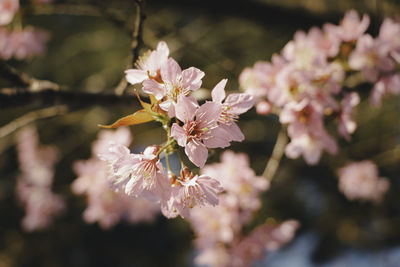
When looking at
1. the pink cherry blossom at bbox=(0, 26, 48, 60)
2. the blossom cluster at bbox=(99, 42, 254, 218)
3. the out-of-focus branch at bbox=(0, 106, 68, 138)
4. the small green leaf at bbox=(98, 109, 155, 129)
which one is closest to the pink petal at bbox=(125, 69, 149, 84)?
the blossom cluster at bbox=(99, 42, 254, 218)

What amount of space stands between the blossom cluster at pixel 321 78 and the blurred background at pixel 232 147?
725mm

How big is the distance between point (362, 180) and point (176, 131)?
2150 mm

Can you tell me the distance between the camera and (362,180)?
2311 mm

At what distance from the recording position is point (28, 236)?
3.96 meters

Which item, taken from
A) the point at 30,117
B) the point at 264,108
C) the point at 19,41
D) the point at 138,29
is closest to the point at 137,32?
the point at 138,29

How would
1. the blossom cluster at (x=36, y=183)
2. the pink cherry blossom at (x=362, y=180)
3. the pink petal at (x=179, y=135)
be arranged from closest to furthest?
the pink petal at (x=179, y=135) → the pink cherry blossom at (x=362, y=180) → the blossom cluster at (x=36, y=183)

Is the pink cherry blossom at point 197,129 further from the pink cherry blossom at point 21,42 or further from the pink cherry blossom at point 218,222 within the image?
the pink cherry blossom at point 21,42

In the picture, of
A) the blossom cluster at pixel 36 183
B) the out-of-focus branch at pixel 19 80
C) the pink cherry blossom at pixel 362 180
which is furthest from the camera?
the blossom cluster at pixel 36 183

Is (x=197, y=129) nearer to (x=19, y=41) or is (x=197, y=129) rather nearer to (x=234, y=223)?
(x=234, y=223)

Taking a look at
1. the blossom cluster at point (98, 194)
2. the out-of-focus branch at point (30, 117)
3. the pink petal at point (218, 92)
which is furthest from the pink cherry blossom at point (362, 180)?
the out-of-focus branch at point (30, 117)

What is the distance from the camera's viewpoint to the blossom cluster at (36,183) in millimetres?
2439

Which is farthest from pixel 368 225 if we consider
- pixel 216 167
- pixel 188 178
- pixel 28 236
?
pixel 28 236

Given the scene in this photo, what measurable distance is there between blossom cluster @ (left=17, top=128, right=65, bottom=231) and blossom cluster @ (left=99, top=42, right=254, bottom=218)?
2.00m

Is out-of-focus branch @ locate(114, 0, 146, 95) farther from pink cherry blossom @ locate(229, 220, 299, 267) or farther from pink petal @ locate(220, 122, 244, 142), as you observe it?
pink cherry blossom @ locate(229, 220, 299, 267)
